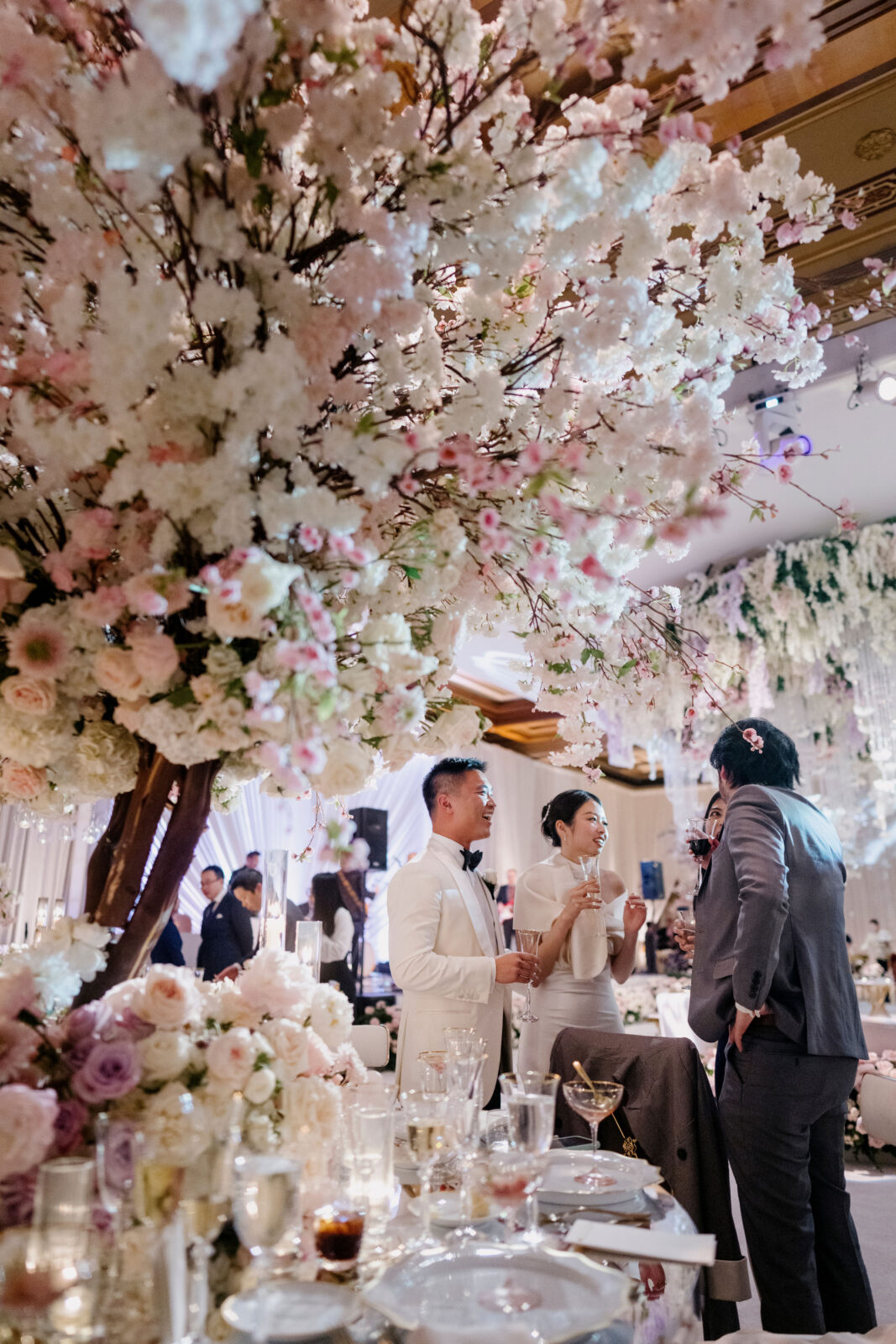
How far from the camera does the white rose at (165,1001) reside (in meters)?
1.16

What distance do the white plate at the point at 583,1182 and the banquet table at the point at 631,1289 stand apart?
0.02 meters

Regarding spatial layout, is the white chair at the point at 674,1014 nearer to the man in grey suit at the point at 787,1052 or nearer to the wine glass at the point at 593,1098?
the man in grey suit at the point at 787,1052

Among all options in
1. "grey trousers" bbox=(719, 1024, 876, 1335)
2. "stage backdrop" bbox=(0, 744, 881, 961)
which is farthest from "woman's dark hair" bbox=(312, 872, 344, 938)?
"grey trousers" bbox=(719, 1024, 876, 1335)

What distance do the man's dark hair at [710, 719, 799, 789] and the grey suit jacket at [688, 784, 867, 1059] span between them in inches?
2.5

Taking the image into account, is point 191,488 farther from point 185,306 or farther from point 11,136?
point 11,136

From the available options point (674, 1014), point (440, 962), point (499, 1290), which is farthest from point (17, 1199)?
point (674, 1014)

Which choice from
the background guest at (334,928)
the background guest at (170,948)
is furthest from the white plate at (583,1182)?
the background guest at (334,928)

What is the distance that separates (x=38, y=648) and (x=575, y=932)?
2.15m

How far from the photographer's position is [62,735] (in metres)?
1.31

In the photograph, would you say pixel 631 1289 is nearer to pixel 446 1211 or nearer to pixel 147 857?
pixel 446 1211

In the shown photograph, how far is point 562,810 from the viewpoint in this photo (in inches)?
130

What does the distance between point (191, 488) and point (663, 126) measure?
29.4 inches

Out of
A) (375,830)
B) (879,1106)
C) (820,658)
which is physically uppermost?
(820,658)

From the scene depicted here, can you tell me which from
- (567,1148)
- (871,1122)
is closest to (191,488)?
(567,1148)
